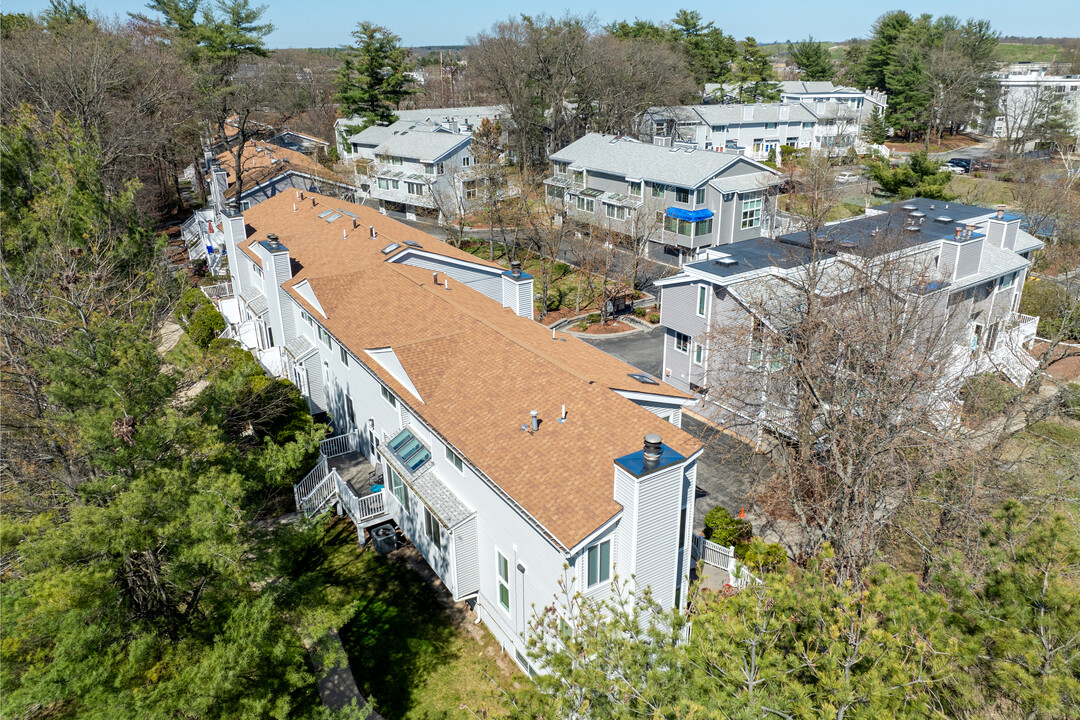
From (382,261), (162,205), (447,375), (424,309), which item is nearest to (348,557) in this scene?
(447,375)

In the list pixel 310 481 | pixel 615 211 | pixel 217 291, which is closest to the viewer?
pixel 310 481

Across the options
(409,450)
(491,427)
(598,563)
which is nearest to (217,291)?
(409,450)

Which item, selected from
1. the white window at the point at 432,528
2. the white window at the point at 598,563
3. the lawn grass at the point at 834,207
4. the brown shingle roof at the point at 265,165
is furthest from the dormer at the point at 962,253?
the brown shingle roof at the point at 265,165

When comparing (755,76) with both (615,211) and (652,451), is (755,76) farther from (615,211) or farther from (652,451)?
(652,451)

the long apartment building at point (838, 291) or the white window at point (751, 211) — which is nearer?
the long apartment building at point (838, 291)

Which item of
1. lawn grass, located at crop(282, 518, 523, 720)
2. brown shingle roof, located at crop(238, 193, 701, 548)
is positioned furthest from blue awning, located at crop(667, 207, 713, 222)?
lawn grass, located at crop(282, 518, 523, 720)

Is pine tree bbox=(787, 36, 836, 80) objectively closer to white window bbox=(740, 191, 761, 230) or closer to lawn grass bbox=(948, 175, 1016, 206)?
lawn grass bbox=(948, 175, 1016, 206)

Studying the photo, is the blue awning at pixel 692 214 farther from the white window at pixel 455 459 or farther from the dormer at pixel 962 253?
the white window at pixel 455 459
